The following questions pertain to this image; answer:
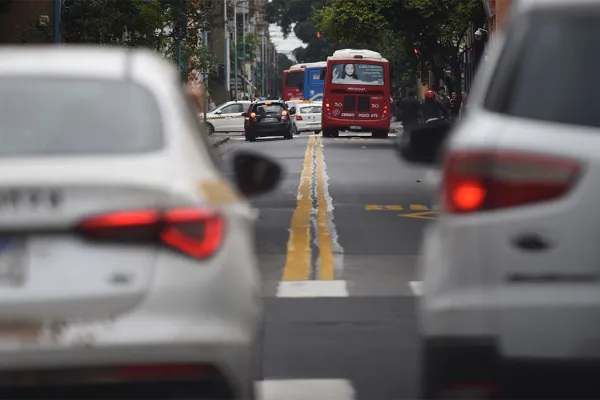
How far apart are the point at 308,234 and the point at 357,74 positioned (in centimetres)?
3913

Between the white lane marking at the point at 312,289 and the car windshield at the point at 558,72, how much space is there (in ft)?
21.3

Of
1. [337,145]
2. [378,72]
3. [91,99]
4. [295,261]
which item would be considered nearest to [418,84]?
[378,72]

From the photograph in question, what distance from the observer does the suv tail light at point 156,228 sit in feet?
16.0

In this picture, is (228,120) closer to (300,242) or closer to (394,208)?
(394,208)

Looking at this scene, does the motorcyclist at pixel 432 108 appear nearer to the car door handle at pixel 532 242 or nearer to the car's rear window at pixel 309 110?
the car door handle at pixel 532 242

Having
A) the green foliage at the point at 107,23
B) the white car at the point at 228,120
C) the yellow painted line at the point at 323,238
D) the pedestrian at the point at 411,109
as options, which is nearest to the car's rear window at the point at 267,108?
the white car at the point at 228,120

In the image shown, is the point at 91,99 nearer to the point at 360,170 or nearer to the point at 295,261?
the point at 295,261

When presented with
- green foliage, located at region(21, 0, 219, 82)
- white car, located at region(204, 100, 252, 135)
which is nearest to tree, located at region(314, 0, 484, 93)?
white car, located at region(204, 100, 252, 135)

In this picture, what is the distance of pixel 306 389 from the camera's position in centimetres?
768

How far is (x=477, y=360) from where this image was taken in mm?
5102

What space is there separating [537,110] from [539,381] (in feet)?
2.92

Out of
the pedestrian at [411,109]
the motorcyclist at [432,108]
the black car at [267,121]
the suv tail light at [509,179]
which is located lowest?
the black car at [267,121]

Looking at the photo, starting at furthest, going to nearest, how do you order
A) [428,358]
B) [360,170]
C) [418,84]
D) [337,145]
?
[418,84]
[337,145]
[360,170]
[428,358]

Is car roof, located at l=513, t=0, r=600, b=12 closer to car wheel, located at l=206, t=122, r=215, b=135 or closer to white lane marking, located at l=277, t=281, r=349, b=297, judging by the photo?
white lane marking, located at l=277, t=281, r=349, b=297
